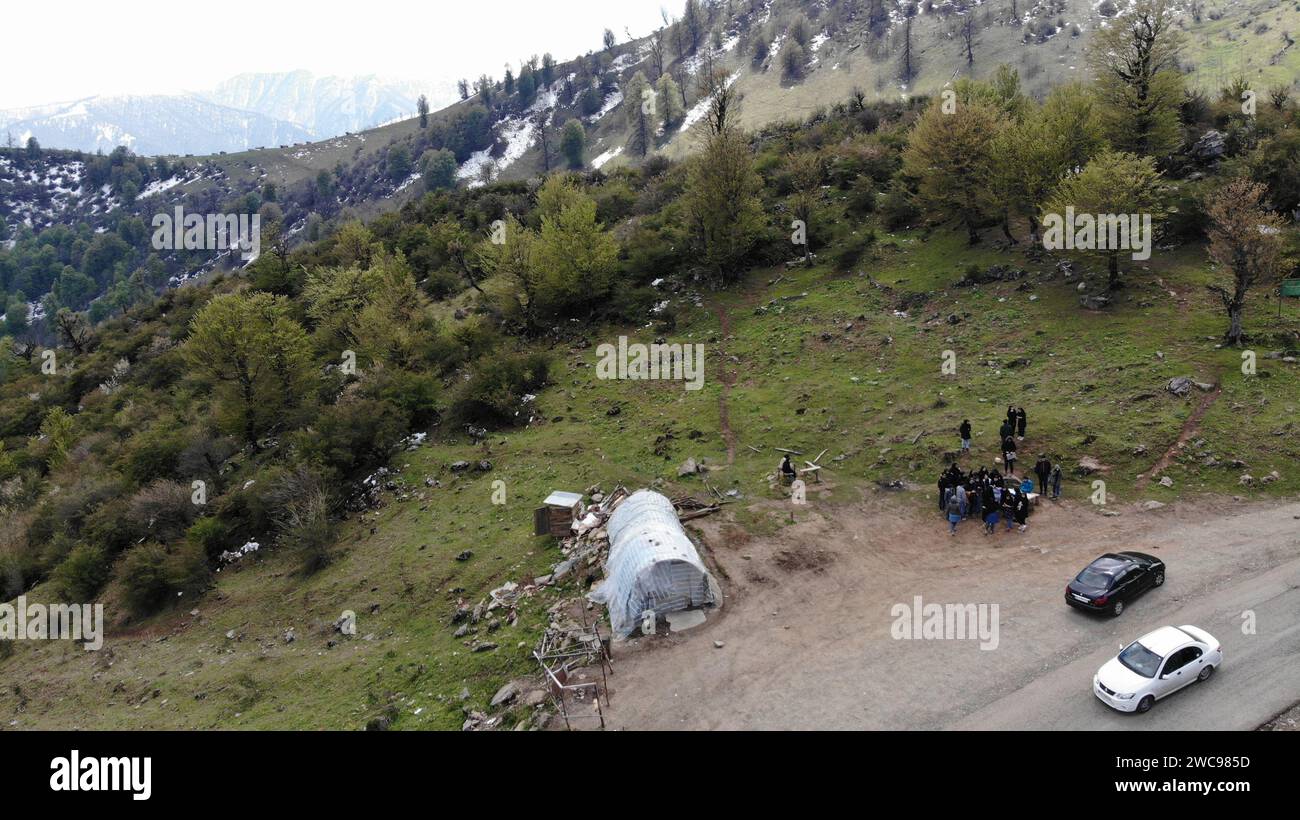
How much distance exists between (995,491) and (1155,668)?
9.47 metres

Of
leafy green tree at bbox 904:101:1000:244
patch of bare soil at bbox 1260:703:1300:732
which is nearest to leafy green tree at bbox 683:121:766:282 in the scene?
leafy green tree at bbox 904:101:1000:244

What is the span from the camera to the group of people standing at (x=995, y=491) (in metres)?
24.6

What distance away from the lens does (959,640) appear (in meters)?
19.2

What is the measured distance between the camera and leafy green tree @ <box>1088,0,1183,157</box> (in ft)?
151

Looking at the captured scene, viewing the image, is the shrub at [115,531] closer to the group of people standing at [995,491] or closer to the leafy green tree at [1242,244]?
the group of people standing at [995,491]

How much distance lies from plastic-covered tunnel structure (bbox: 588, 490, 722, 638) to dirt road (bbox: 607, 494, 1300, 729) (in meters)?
0.91

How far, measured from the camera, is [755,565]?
937 inches

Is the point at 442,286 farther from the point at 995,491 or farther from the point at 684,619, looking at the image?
the point at 995,491

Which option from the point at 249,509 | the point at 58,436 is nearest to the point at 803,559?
the point at 249,509

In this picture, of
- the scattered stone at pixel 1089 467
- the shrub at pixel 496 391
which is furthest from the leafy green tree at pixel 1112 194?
the shrub at pixel 496 391

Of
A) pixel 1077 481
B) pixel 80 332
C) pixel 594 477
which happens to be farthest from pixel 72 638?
pixel 80 332

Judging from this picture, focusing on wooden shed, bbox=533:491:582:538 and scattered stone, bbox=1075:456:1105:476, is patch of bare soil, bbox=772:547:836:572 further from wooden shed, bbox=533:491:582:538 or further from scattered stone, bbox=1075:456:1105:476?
scattered stone, bbox=1075:456:1105:476

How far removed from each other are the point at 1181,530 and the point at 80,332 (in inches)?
4925
